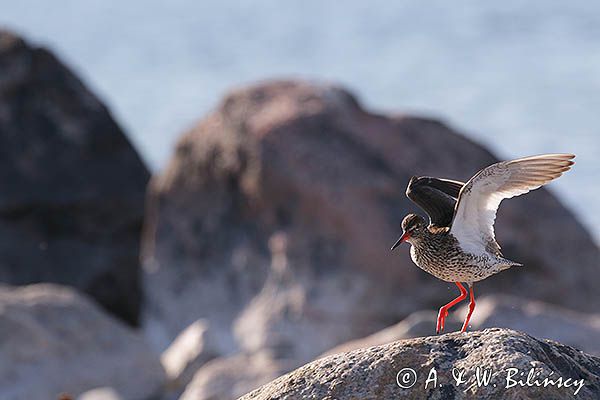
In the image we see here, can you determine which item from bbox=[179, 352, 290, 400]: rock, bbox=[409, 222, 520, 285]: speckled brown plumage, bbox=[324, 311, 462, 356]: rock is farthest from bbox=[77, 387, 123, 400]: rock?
bbox=[409, 222, 520, 285]: speckled brown plumage

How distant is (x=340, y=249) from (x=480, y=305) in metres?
3.24

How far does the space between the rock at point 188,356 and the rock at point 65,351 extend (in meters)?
0.17

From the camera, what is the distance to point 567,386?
6.67 m

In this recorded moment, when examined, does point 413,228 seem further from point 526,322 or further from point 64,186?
point 64,186

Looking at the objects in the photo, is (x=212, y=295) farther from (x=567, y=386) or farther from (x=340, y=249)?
(x=567, y=386)

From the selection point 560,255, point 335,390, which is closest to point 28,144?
point 560,255

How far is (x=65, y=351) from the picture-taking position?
1410cm

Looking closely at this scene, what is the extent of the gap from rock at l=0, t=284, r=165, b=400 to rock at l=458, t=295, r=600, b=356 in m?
3.40

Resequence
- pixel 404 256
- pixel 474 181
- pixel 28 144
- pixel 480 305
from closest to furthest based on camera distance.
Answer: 1. pixel 474 181
2. pixel 480 305
3. pixel 404 256
4. pixel 28 144

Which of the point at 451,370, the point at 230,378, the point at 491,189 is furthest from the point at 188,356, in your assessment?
the point at 451,370

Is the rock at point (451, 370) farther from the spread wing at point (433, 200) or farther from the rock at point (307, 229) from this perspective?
the rock at point (307, 229)

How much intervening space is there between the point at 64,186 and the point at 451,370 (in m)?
12.3

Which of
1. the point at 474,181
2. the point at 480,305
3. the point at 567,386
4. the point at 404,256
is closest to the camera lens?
the point at 567,386

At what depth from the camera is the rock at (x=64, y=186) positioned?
18078 mm
